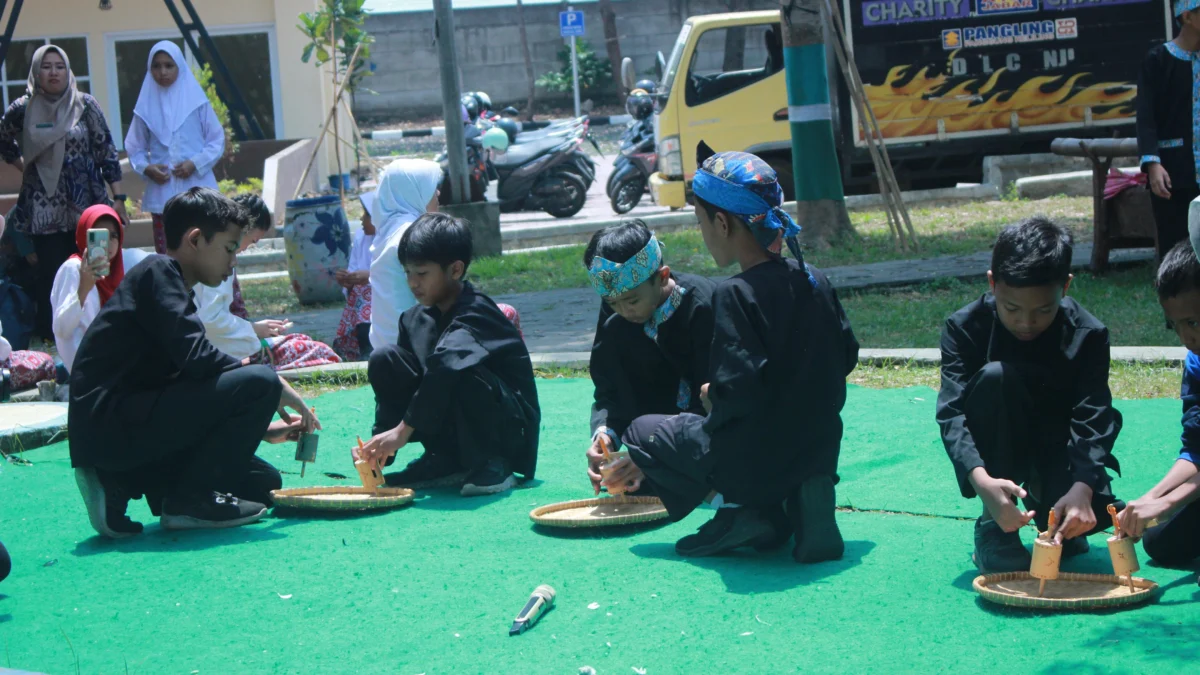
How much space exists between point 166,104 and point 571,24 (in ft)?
62.7

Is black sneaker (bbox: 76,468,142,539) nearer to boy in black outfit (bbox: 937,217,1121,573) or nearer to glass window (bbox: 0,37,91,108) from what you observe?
boy in black outfit (bbox: 937,217,1121,573)

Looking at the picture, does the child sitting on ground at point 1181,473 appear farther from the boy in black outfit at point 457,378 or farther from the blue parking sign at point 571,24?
the blue parking sign at point 571,24

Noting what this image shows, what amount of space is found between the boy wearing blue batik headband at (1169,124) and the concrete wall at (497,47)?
26.0 m

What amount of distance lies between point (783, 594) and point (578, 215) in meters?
14.3

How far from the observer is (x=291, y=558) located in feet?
13.0

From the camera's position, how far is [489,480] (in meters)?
4.68

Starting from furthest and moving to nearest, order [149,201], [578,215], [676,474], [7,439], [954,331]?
[578,215]
[149,201]
[7,439]
[676,474]
[954,331]

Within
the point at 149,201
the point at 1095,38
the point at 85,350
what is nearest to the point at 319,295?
the point at 149,201

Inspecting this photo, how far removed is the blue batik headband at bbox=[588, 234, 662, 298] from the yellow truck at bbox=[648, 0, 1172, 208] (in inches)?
402

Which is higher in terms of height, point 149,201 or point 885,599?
point 149,201

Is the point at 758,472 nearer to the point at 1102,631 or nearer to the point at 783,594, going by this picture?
the point at 783,594

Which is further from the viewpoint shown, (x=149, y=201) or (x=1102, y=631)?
(x=149, y=201)

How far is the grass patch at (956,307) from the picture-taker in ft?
23.9

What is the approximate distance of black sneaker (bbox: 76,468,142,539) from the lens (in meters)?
4.18
